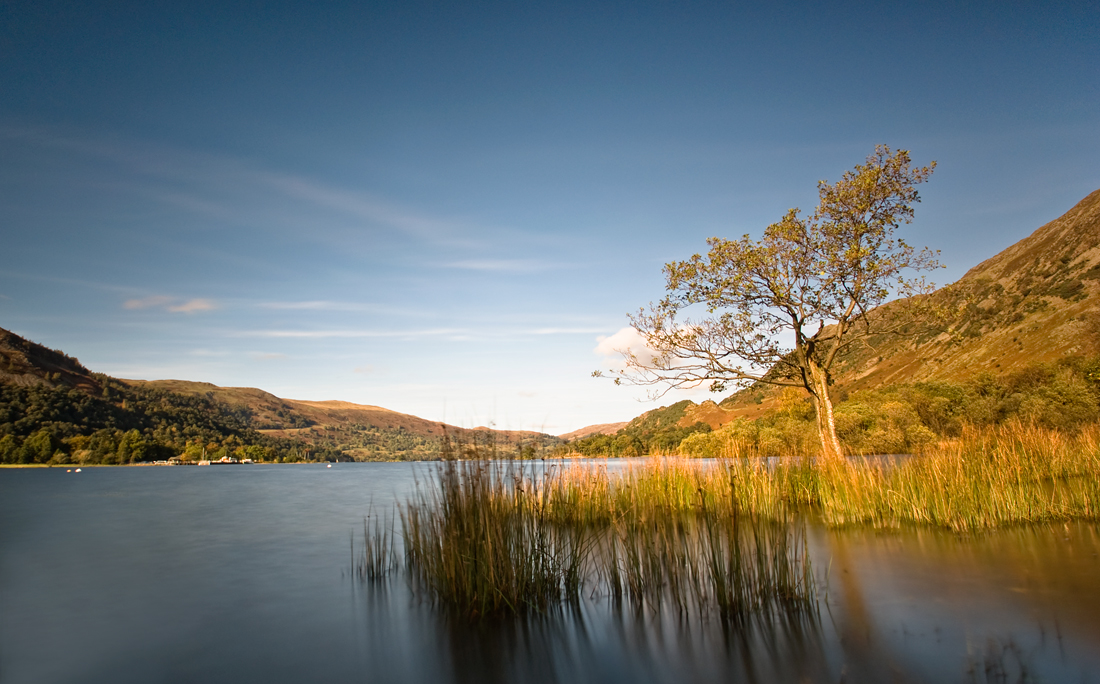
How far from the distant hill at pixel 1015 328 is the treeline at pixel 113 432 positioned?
9335cm

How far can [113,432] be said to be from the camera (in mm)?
105438

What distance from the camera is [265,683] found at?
4.26 metres

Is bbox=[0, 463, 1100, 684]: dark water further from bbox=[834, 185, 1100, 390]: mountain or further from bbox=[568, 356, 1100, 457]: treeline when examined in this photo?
Answer: bbox=[834, 185, 1100, 390]: mountain

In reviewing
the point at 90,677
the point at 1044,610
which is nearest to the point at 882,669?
the point at 1044,610

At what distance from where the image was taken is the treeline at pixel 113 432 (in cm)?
9212

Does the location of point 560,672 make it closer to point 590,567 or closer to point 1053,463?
point 590,567

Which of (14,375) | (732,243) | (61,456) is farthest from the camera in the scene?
(14,375)

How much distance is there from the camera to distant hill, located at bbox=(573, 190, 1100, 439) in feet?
181

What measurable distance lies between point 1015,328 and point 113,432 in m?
151

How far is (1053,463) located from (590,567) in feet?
30.7

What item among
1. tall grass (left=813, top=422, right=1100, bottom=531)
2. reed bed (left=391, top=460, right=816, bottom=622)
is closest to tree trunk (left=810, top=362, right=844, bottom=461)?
tall grass (left=813, top=422, right=1100, bottom=531)

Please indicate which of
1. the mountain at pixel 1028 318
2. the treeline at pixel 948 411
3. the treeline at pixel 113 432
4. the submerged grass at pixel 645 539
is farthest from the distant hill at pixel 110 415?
the mountain at pixel 1028 318

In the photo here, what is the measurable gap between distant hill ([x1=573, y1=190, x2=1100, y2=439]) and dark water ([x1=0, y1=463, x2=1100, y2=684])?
1309 inches

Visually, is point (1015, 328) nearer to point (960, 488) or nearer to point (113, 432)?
point (960, 488)
